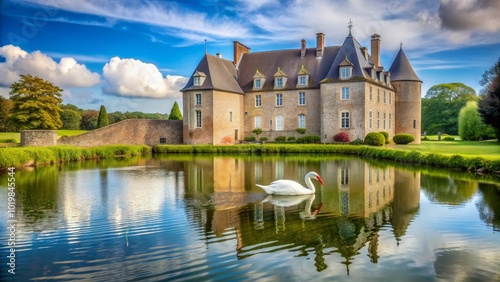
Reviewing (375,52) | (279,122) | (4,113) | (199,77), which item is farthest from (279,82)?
(4,113)

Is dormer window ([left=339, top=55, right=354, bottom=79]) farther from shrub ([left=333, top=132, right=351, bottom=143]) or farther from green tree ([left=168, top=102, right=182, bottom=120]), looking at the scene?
green tree ([left=168, top=102, right=182, bottom=120])

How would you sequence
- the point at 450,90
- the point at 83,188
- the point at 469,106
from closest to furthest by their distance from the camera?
1. the point at 83,188
2. the point at 469,106
3. the point at 450,90

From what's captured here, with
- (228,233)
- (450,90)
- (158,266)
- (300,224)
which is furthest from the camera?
(450,90)

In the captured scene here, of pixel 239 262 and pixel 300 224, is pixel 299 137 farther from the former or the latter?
pixel 239 262

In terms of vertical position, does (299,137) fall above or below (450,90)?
below

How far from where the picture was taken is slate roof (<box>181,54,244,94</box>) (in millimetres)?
32500

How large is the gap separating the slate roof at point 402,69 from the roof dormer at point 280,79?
10.4m

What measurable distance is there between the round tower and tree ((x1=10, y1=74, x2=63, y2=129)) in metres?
30.4

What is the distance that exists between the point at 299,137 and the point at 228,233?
2693cm

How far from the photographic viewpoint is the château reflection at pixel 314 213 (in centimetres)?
659

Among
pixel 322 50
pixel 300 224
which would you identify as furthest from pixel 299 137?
pixel 300 224

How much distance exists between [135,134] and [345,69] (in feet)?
58.6

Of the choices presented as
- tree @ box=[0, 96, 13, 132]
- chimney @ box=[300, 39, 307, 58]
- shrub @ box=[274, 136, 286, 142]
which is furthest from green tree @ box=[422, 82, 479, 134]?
tree @ box=[0, 96, 13, 132]

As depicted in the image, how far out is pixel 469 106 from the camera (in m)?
38.9
